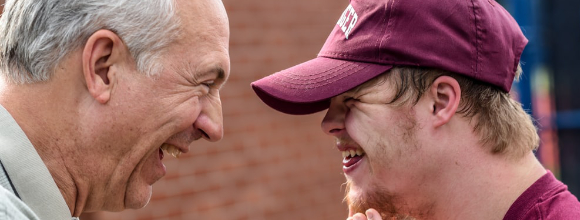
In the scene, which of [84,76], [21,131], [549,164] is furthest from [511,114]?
[549,164]

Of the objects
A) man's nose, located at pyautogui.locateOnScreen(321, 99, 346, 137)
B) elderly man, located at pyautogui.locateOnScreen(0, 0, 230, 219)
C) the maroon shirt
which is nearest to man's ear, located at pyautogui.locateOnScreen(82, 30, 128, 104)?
elderly man, located at pyautogui.locateOnScreen(0, 0, 230, 219)

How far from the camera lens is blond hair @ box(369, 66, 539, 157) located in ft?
8.28

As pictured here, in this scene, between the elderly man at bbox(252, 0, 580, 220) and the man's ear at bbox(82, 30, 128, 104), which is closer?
the man's ear at bbox(82, 30, 128, 104)

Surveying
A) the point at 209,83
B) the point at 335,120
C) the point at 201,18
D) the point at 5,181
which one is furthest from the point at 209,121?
the point at 5,181

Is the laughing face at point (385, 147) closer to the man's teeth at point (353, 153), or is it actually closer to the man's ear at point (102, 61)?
the man's teeth at point (353, 153)

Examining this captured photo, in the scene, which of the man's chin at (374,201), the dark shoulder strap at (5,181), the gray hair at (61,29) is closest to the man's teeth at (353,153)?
the man's chin at (374,201)

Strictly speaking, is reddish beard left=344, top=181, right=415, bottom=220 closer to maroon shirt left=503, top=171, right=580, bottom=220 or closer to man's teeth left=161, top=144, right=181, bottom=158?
maroon shirt left=503, top=171, right=580, bottom=220

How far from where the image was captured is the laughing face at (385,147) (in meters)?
2.53

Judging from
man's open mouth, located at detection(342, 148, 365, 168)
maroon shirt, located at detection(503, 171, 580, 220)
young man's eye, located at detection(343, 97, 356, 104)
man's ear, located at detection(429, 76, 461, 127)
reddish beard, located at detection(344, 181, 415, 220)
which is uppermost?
man's ear, located at detection(429, 76, 461, 127)

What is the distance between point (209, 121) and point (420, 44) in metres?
0.73

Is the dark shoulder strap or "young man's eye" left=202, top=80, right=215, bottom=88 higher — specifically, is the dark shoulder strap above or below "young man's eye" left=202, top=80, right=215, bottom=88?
below

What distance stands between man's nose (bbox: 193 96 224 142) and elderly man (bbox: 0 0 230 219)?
0.06 m

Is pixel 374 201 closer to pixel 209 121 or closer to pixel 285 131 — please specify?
pixel 209 121

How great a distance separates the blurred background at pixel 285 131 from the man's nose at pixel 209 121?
2.14m
